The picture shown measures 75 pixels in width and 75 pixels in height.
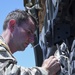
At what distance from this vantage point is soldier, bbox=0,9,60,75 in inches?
95.3

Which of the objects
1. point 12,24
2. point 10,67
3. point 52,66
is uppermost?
point 12,24

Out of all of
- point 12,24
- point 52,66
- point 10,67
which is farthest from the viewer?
point 12,24

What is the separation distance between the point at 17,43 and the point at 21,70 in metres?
0.27

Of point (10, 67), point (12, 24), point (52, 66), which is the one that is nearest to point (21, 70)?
point (10, 67)

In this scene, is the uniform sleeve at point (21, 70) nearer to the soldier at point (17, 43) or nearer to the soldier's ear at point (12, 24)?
the soldier at point (17, 43)

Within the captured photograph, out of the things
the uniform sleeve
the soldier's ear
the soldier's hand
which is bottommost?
the soldier's hand

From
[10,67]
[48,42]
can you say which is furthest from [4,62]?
[48,42]

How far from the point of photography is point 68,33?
6.06 m

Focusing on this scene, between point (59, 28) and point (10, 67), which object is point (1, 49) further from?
point (59, 28)

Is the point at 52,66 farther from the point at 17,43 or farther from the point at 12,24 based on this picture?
the point at 12,24

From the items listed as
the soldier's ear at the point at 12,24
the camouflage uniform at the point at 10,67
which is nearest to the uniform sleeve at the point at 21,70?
the camouflage uniform at the point at 10,67

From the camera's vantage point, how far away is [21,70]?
2453 mm

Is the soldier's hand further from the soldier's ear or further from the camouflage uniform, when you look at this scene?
the soldier's ear

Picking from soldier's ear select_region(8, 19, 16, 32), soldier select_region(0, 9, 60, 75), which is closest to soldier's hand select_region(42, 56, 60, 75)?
soldier select_region(0, 9, 60, 75)
